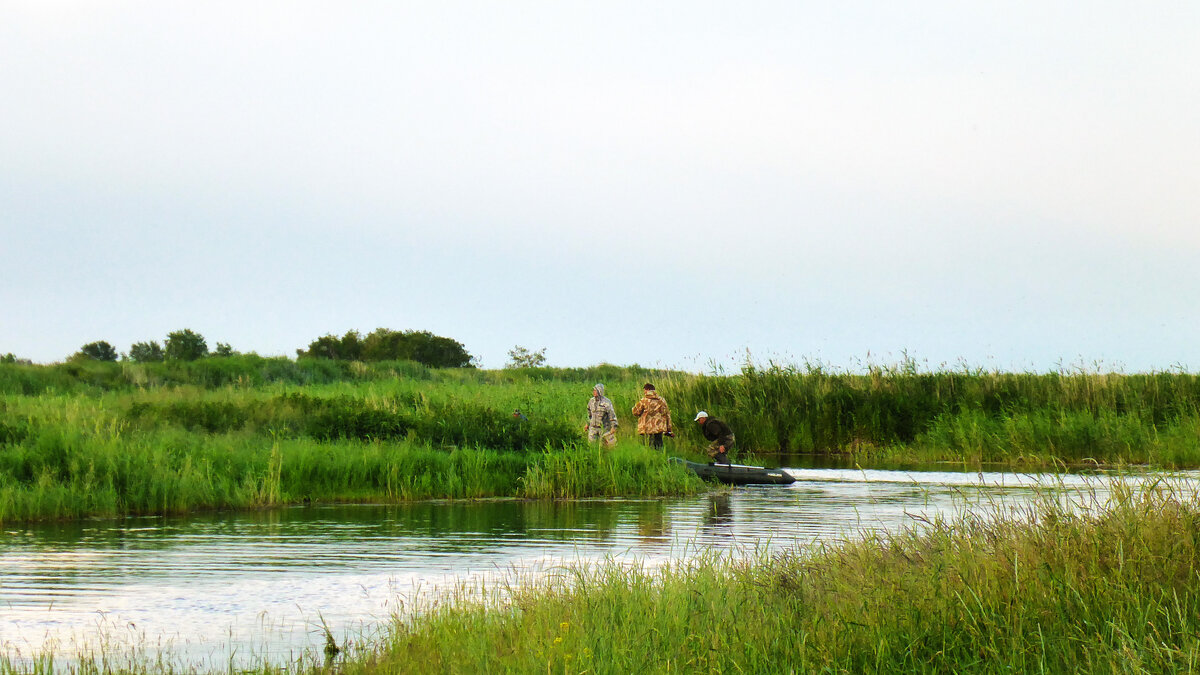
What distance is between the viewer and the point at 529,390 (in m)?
46.0

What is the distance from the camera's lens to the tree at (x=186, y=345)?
7338cm

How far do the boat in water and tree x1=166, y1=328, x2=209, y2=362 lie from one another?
55459 mm

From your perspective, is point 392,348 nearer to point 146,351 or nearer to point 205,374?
point 146,351

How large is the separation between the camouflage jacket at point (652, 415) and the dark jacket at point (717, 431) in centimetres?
144

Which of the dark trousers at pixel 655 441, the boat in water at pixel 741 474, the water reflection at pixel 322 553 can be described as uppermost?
the dark trousers at pixel 655 441

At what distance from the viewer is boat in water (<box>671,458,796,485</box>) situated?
76.4ft

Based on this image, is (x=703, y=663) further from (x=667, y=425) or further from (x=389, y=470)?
(x=667, y=425)

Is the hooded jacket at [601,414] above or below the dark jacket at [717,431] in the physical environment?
above

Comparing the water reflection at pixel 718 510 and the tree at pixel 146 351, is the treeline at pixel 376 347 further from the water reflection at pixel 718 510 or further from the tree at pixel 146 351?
the water reflection at pixel 718 510

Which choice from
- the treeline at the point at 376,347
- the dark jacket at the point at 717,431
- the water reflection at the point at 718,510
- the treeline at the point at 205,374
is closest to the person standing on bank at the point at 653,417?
the dark jacket at the point at 717,431

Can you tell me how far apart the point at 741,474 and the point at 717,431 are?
3.59 ft

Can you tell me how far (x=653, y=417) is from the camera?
25875mm

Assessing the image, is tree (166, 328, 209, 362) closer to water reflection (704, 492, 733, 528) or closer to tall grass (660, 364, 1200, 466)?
tall grass (660, 364, 1200, 466)

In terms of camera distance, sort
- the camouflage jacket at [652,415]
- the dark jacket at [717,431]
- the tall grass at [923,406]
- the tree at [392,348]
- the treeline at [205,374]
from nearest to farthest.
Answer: the dark jacket at [717,431], the camouflage jacket at [652,415], the tall grass at [923,406], the treeline at [205,374], the tree at [392,348]
